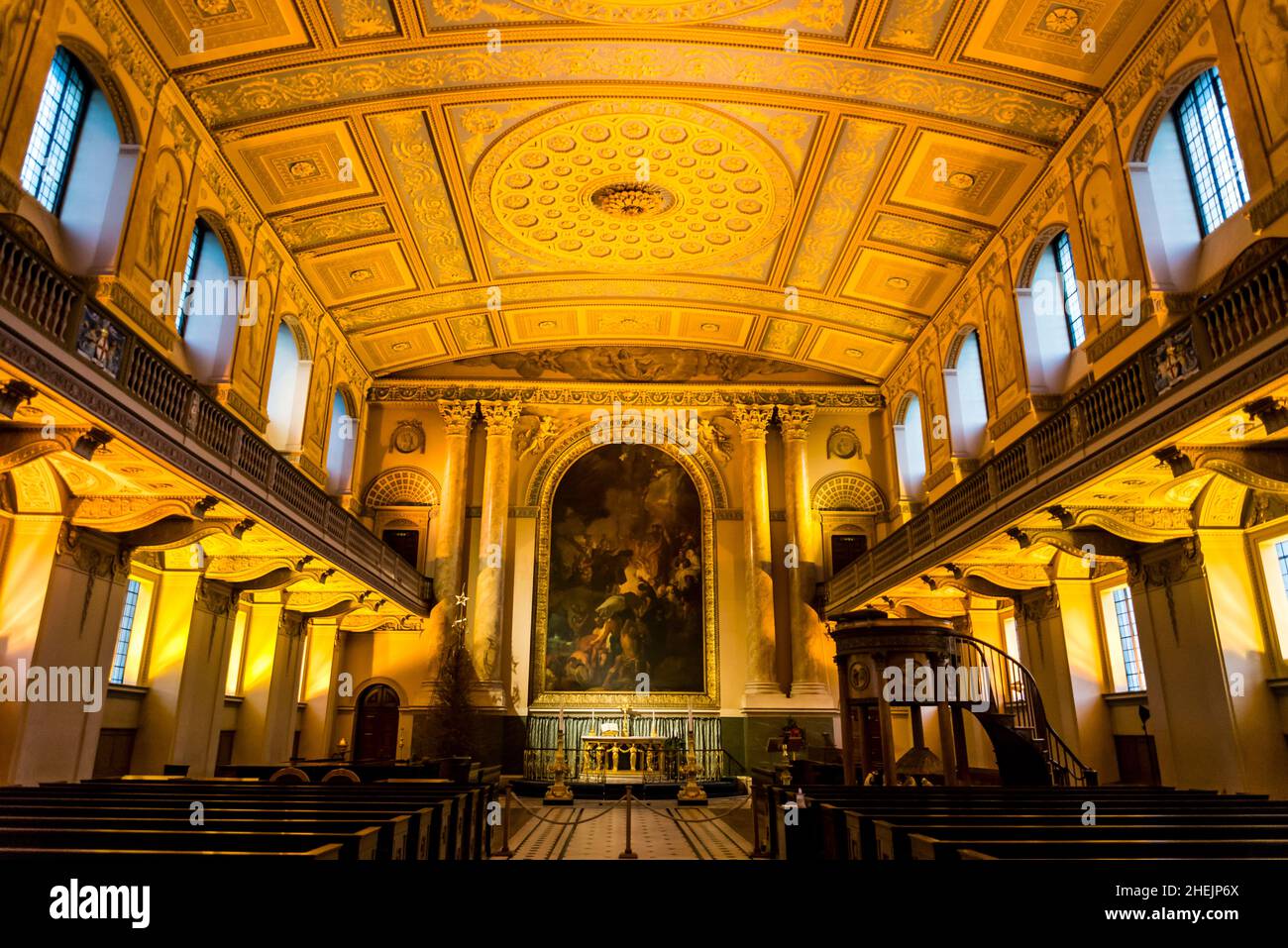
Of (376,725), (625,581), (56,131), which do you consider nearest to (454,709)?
(376,725)

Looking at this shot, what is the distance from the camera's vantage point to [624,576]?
925 inches

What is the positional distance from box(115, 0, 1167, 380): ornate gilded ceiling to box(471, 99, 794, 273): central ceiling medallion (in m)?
0.06

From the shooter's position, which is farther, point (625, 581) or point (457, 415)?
point (457, 415)

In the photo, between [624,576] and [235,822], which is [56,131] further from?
[624,576]

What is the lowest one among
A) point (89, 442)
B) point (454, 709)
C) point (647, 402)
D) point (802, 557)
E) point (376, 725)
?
point (376, 725)

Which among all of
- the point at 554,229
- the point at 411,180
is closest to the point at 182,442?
the point at 411,180

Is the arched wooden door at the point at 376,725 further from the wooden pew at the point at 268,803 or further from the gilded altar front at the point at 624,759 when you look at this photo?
the wooden pew at the point at 268,803

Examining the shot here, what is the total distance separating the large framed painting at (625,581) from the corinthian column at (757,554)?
1.09 metres

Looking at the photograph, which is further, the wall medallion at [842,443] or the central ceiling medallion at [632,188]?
the wall medallion at [842,443]

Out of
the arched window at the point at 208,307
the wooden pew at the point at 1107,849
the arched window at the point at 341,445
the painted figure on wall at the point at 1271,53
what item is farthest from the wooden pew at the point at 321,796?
the arched window at the point at 341,445

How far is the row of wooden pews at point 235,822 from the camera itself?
13.3 ft

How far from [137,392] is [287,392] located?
9535 mm

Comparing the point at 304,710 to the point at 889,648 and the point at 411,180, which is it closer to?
the point at 411,180

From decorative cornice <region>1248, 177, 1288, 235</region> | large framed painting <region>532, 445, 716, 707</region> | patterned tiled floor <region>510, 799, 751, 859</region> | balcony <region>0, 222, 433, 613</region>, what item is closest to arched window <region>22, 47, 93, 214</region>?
balcony <region>0, 222, 433, 613</region>
